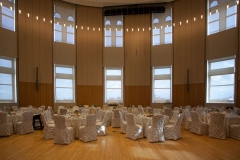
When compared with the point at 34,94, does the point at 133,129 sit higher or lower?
lower

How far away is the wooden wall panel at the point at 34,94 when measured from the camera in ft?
39.1

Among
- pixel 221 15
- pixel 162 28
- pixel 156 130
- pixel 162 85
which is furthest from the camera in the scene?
pixel 162 28

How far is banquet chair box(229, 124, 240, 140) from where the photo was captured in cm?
632

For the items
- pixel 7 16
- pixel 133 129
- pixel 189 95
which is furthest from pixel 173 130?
pixel 7 16

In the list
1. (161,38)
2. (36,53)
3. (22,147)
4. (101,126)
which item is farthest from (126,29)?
(22,147)

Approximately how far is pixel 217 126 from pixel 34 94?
39.5 feet

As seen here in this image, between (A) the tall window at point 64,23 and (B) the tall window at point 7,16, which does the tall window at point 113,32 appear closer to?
(A) the tall window at point 64,23

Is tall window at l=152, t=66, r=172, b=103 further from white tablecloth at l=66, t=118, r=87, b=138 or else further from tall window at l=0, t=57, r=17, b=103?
tall window at l=0, t=57, r=17, b=103

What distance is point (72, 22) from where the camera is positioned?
1504cm

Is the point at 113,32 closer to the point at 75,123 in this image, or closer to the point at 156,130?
the point at 75,123

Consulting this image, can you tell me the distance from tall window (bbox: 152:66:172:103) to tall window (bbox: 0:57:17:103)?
11101 millimetres

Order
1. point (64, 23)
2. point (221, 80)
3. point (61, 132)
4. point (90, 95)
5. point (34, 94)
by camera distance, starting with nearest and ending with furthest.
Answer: point (61, 132), point (221, 80), point (34, 94), point (64, 23), point (90, 95)

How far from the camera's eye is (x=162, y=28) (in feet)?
49.0

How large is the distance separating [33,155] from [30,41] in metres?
10.4
